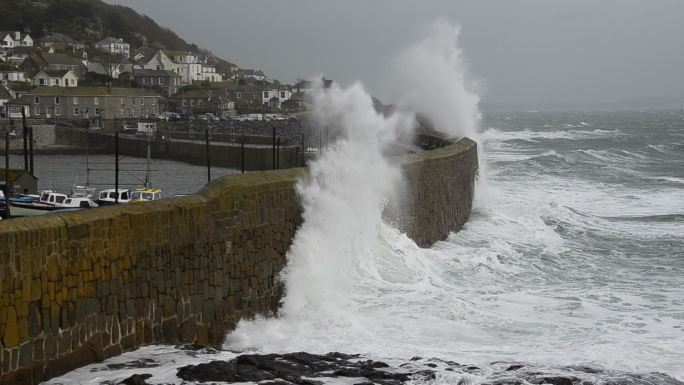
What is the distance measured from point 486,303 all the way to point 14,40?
113618 millimetres

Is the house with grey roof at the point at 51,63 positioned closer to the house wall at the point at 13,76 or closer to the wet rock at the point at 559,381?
the house wall at the point at 13,76

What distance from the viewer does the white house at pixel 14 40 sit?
4419 inches

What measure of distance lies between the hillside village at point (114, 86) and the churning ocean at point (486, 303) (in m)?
43.7

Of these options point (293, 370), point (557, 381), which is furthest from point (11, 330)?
point (557, 381)

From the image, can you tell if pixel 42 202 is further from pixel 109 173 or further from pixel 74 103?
pixel 74 103

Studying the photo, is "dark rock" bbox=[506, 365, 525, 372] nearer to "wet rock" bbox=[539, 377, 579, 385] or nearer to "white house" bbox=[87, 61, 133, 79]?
"wet rock" bbox=[539, 377, 579, 385]

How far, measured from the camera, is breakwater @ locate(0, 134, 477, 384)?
7732 mm

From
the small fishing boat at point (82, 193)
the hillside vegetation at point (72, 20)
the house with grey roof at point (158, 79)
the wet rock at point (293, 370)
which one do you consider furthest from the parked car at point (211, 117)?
the hillside vegetation at point (72, 20)

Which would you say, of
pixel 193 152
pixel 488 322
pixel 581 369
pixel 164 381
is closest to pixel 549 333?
pixel 488 322

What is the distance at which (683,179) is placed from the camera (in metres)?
37.3

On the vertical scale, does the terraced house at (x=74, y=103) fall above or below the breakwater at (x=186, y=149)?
above

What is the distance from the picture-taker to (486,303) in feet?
41.8

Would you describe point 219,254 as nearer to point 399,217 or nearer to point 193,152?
point 399,217

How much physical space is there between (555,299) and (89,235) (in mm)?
7472
